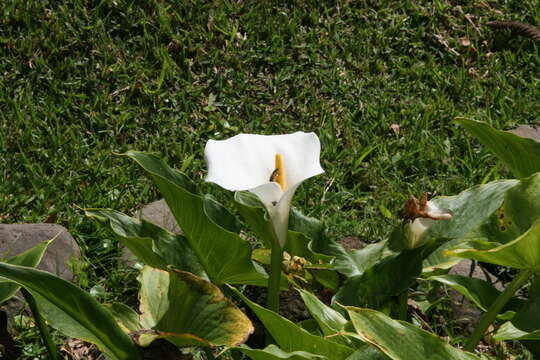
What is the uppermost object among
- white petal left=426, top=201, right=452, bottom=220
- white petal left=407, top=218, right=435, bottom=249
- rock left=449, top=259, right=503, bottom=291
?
white petal left=426, top=201, right=452, bottom=220

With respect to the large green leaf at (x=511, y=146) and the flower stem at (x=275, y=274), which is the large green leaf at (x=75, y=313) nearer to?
the flower stem at (x=275, y=274)

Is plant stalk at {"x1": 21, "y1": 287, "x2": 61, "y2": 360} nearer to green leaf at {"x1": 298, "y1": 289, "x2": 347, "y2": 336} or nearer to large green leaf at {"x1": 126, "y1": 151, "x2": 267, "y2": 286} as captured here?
large green leaf at {"x1": 126, "y1": 151, "x2": 267, "y2": 286}

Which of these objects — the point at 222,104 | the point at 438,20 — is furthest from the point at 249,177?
the point at 438,20

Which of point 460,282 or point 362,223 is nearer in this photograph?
point 460,282

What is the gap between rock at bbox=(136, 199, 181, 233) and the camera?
2615 mm

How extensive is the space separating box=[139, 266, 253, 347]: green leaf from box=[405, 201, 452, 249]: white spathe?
450mm

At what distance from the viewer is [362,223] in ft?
9.13

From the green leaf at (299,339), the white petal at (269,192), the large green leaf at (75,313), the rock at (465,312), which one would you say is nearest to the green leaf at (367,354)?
the green leaf at (299,339)

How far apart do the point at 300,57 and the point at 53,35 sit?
108 centimetres

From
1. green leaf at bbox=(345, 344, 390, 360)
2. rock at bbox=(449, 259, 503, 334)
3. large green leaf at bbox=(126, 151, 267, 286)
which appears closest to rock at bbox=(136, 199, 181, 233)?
large green leaf at bbox=(126, 151, 267, 286)

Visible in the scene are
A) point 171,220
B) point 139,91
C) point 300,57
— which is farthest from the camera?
point 300,57

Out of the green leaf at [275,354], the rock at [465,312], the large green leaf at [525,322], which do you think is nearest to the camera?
the green leaf at [275,354]

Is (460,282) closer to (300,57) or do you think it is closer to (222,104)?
(222,104)

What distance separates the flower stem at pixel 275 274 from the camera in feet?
5.67
